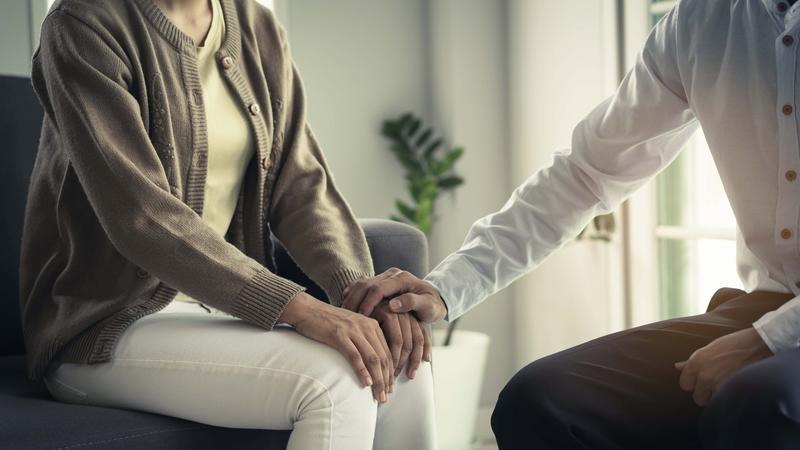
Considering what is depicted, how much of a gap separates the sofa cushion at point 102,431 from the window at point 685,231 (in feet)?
4.48

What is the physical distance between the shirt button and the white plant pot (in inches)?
57.1

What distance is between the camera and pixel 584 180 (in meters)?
1.52

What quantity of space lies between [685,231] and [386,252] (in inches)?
41.4

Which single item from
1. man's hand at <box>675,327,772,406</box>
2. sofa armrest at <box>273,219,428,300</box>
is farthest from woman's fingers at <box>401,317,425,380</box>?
man's hand at <box>675,327,772,406</box>

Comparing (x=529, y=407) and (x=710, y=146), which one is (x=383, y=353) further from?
(x=710, y=146)

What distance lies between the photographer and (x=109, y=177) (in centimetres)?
131

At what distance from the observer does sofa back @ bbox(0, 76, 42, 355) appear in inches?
66.8

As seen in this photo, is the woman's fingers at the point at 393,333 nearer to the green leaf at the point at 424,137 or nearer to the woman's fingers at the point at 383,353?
the woman's fingers at the point at 383,353

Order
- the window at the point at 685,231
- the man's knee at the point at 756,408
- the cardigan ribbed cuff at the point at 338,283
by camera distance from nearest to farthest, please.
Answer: the man's knee at the point at 756,408 → the cardigan ribbed cuff at the point at 338,283 → the window at the point at 685,231

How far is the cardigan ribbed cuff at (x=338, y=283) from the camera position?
4.75 ft

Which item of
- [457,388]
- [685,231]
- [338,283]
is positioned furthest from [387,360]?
[457,388]

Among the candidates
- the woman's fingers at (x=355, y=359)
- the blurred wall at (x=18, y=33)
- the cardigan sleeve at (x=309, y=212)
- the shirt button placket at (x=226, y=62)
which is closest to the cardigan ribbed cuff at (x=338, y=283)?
the cardigan sleeve at (x=309, y=212)

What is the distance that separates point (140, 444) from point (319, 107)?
2022 millimetres

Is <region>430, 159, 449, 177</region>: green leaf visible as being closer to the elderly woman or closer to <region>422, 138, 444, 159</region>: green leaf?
<region>422, 138, 444, 159</region>: green leaf
